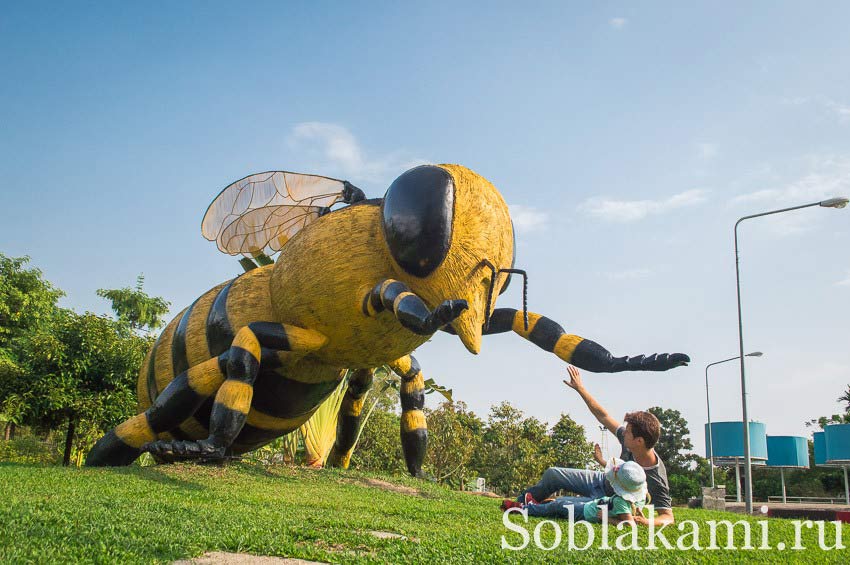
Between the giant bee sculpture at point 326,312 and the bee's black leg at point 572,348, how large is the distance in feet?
0.04

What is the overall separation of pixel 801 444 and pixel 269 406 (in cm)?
2786

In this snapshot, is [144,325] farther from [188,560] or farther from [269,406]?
[188,560]

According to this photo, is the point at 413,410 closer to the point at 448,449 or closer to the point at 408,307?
the point at 408,307

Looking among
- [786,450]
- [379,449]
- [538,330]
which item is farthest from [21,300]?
[786,450]

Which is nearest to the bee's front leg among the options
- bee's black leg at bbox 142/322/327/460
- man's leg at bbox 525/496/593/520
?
bee's black leg at bbox 142/322/327/460

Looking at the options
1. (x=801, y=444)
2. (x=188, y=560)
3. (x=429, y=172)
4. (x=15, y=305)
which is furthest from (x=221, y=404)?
(x=801, y=444)

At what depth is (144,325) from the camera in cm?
2970

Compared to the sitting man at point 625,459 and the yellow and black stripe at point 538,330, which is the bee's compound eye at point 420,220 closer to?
the yellow and black stripe at point 538,330

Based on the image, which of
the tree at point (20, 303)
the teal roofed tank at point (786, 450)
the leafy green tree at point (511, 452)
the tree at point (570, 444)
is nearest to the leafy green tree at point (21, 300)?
the tree at point (20, 303)

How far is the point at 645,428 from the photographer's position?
200 inches

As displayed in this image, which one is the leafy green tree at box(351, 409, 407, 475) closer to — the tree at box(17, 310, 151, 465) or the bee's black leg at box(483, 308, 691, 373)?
the tree at box(17, 310, 151, 465)

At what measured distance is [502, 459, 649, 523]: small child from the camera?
4.70 m

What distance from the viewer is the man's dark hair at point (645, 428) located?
508 cm

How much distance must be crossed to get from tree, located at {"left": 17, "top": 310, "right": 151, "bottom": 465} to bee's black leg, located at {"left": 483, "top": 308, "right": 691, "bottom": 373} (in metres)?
9.29
